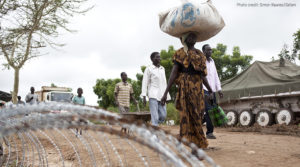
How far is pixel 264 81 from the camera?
36.8ft

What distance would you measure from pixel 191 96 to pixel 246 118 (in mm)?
7150

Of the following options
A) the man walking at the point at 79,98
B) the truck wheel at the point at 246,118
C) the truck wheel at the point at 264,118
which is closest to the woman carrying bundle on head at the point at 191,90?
the man walking at the point at 79,98

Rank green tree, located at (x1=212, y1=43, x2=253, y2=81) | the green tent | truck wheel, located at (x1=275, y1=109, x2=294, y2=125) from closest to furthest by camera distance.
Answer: truck wheel, located at (x1=275, y1=109, x2=294, y2=125)
the green tent
green tree, located at (x1=212, y1=43, x2=253, y2=81)

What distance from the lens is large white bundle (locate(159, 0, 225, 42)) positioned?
13.4ft

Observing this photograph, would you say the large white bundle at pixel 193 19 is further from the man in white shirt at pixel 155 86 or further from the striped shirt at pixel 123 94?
the striped shirt at pixel 123 94

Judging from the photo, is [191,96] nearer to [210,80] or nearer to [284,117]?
[210,80]

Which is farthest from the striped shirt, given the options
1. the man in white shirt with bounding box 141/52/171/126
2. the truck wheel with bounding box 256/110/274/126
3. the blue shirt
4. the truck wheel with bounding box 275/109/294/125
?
the truck wheel with bounding box 275/109/294/125

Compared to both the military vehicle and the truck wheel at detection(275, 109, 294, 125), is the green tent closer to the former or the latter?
the military vehicle

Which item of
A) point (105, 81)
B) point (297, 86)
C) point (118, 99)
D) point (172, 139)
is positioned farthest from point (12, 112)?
point (105, 81)

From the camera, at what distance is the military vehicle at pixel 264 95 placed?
31.2 feet

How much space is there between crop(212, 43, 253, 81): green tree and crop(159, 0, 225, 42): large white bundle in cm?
2391

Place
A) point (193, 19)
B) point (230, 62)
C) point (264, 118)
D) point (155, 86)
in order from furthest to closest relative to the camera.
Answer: point (230, 62)
point (264, 118)
point (155, 86)
point (193, 19)

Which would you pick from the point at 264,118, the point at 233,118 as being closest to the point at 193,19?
the point at 264,118

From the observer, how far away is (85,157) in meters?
4.77
